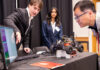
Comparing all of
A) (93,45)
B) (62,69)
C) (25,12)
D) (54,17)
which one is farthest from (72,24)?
(62,69)

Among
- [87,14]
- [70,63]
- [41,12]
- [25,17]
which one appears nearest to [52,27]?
[41,12]

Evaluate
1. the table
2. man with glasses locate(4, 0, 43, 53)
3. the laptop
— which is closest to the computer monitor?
the laptop

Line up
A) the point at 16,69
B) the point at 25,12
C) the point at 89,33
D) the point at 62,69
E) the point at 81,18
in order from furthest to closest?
the point at 89,33 < the point at 25,12 < the point at 81,18 < the point at 62,69 < the point at 16,69

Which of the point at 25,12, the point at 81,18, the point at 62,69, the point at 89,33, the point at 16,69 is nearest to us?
the point at 16,69

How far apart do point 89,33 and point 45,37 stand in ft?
6.50

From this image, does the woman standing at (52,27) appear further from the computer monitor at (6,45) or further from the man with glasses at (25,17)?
the computer monitor at (6,45)

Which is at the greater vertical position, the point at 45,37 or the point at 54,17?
the point at 54,17

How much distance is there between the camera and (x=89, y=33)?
175 inches

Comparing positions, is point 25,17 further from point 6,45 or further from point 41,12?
point 41,12

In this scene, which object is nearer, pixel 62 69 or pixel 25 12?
pixel 62 69

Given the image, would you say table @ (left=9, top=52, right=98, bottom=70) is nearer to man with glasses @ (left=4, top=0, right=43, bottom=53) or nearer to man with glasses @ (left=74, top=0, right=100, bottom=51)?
man with glasses @ (left=74, top=0, right=100, bottom=51)

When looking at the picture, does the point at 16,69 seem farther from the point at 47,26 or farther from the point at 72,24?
the point at 72,24

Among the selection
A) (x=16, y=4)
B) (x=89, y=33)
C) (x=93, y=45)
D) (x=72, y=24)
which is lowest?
(x=93, y=45)

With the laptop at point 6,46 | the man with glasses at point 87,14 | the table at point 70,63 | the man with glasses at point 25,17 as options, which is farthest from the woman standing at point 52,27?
the laptop at point 6,46
